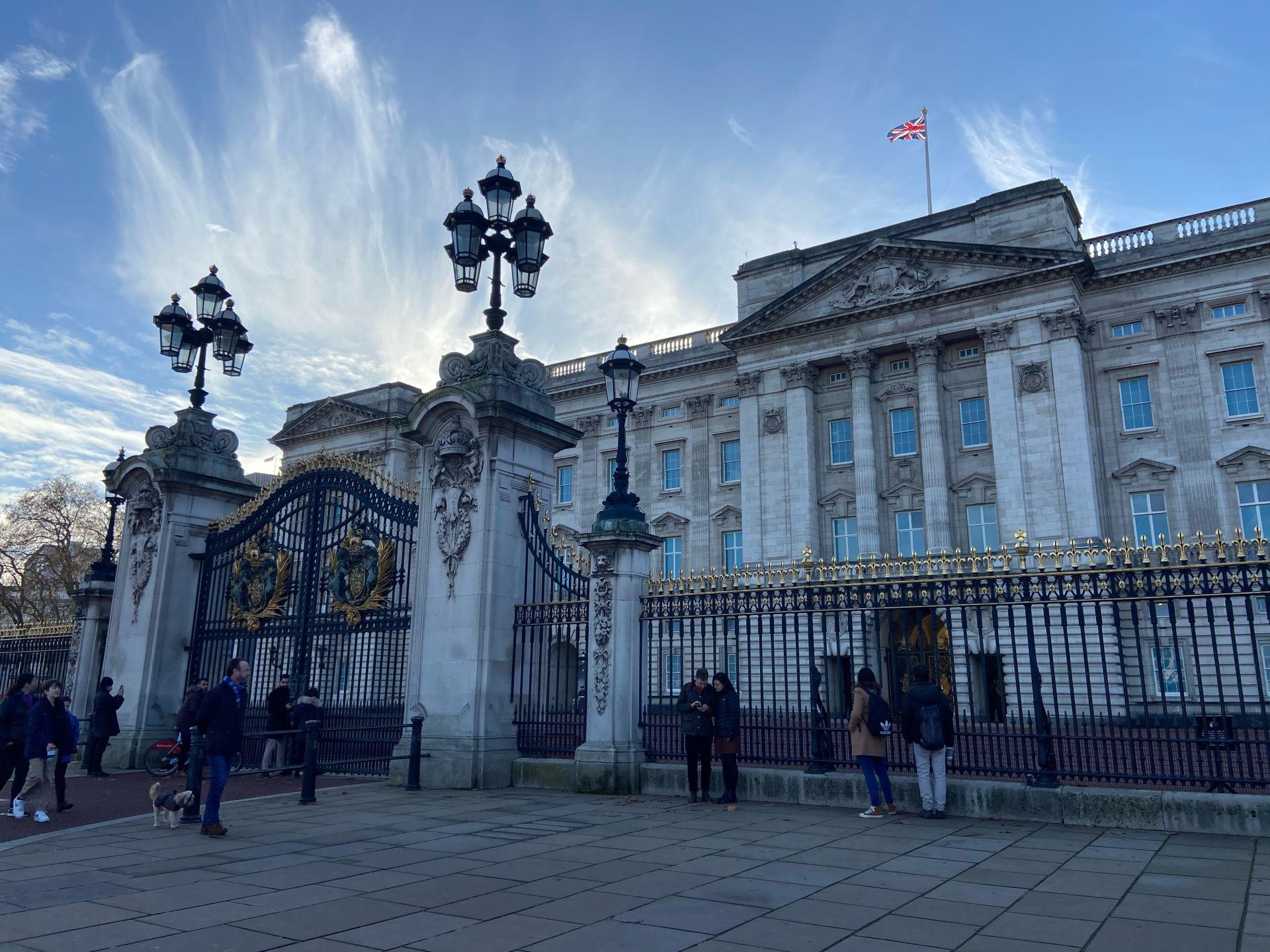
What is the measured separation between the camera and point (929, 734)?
9844mm

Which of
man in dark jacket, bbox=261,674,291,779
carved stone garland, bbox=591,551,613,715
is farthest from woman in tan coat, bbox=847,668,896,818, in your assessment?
man in dark jacket, bbox=261,674,291,779

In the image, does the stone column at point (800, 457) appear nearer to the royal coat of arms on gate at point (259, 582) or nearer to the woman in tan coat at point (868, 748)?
the royal coat of arms on gate at point (259, 582)

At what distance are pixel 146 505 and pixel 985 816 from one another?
15.6m

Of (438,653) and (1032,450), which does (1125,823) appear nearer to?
(438,653)

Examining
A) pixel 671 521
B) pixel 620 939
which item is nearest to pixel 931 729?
pixel 620 939

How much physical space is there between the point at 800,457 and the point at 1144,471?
13511 millimetres

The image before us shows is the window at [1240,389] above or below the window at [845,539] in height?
above

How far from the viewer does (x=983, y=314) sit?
38.1m

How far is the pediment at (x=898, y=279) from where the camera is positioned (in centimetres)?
3672

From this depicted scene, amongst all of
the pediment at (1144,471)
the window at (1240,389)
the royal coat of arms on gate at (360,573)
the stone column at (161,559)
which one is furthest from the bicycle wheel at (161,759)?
the window at (1240,389)

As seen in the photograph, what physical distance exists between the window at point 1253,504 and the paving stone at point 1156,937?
32596mm

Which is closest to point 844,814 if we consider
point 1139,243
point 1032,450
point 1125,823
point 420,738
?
point 1125,823

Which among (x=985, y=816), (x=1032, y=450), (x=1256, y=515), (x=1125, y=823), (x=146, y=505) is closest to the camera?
(x=1125, y=823)

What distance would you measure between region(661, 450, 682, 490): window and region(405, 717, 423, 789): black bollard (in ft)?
115
